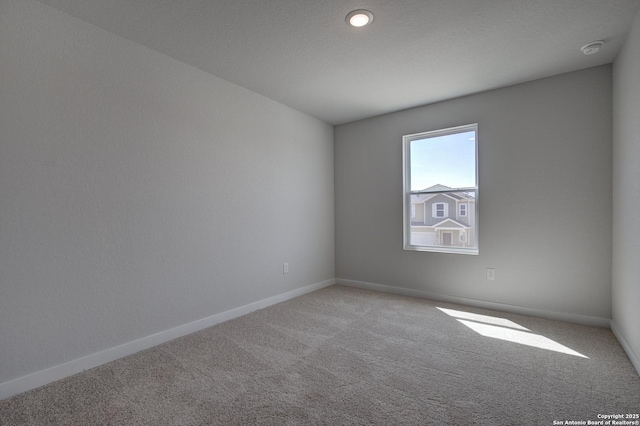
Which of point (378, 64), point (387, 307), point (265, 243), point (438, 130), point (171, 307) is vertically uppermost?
point (378, 64)

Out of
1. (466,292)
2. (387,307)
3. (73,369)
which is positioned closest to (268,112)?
(387,307)

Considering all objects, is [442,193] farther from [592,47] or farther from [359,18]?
[359,18]

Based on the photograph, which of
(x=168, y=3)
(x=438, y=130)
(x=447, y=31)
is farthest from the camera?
(x=438, y=130)

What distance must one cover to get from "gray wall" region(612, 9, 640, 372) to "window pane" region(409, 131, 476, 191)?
124 centimetres

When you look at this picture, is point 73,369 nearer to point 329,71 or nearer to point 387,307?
point 387,307

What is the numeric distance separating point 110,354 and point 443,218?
3.62 metres

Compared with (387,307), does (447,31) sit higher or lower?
higher

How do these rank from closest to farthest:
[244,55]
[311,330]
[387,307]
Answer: [244,55], [311,330], [387,307]

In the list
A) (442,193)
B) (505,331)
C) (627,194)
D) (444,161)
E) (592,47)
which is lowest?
(505,331)

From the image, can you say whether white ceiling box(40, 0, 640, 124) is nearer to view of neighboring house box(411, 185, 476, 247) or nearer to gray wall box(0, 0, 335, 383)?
gray wall box(0, 0, 335, 383)

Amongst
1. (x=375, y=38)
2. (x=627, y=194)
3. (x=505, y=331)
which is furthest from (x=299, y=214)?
(x=627, y=194)

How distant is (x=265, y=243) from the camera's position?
357cm

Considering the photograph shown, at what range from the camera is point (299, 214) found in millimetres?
4074

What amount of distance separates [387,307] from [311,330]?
3.58 ft
